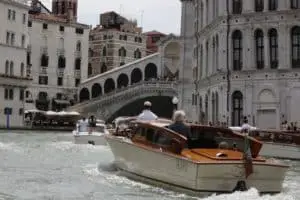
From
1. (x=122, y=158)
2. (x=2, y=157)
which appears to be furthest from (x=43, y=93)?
(x=122, y=158)

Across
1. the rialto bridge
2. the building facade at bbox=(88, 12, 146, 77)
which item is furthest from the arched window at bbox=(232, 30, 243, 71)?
the building facade at bbox=(88, 12, 146, 77)

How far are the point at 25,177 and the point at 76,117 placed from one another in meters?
45.1

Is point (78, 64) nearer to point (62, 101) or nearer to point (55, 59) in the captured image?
point (55, 59)

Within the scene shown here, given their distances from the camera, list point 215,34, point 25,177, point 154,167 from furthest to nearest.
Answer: point 215,34 → point 25,177 → point 154,167

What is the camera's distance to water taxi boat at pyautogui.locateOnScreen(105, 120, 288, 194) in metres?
12.0

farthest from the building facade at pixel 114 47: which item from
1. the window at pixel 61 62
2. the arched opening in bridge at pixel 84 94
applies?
the arched opening in bridge at pixel 84 94

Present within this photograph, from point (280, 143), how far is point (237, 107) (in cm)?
1241

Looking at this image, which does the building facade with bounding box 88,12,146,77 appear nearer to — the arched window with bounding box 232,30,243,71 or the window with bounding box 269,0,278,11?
the arched window with bounding box 232,30,243,71

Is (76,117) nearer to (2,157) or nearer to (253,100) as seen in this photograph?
(253,100)

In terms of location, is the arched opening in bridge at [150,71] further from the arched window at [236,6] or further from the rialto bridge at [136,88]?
the arched window at [236,6]

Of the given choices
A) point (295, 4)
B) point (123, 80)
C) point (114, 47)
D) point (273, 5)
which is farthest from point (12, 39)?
point (295, 4)

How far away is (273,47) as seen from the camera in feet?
122

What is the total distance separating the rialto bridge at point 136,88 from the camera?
60750 millimetres

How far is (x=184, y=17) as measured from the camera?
5288 centimetres
